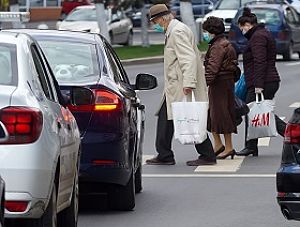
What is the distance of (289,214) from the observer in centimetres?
866

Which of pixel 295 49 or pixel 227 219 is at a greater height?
pixel 227 219

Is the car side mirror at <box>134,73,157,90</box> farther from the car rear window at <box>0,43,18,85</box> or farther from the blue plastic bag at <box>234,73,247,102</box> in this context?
the car rear window at <box>0,43,18,85</box>

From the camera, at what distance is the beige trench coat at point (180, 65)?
13.9m

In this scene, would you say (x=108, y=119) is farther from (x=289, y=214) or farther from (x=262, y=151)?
(x=262, y=151)

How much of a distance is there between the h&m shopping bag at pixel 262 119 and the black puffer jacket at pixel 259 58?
0.25m

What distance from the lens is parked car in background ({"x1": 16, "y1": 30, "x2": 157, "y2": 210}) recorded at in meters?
10.3

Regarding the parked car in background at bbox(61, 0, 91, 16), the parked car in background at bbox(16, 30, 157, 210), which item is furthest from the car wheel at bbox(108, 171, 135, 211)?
the parked car in background at bbox(61, 0, 91, 16)

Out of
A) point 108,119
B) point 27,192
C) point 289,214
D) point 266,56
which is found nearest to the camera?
point 27,192

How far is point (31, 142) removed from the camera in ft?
24.5

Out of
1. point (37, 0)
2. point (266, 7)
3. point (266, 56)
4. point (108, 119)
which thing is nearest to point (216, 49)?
point (266, 56)

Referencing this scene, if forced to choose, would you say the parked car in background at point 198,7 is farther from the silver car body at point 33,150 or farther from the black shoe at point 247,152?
the silver car body at point 33,150

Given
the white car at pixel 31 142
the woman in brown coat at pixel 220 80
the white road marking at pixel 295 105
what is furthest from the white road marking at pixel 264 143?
the white car at pixel 31 142

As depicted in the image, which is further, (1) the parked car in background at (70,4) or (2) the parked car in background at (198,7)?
(2) the parked car in background at (198,7)

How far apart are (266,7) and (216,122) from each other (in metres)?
21.0
